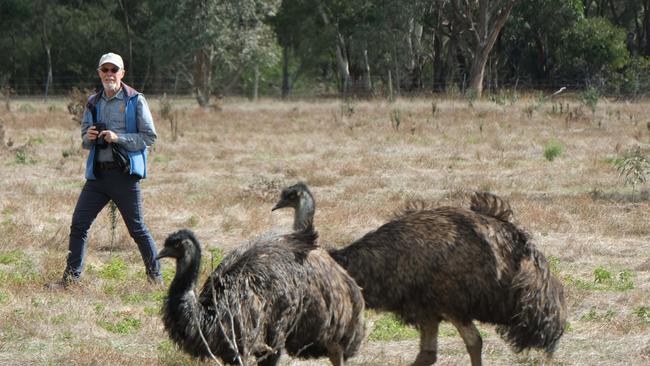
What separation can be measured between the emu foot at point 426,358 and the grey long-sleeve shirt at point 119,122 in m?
2.80

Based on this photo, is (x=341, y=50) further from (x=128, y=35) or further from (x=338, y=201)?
(x=338, y=201)

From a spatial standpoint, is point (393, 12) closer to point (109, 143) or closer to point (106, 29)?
point (106, 29)

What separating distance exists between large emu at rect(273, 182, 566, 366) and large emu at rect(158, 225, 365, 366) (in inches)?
10.6

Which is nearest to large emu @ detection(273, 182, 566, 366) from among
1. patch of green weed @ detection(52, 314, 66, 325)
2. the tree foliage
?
patch of green weed @ detection(52, 314, 66, 325)

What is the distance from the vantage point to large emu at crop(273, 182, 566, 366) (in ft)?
18.8

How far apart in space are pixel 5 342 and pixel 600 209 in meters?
7.73

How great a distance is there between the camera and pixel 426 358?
6.15 metres

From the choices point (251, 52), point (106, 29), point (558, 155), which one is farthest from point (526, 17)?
point (558, 155)

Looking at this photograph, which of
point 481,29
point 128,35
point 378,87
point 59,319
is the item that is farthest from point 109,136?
point 128,35

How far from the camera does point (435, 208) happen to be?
20.4ft

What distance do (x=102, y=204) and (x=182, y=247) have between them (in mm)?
2804

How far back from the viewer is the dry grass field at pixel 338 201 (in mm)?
6852

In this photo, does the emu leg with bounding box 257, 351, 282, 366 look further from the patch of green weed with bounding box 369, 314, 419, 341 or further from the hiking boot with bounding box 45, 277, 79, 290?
the hiking boot with bounding box 45, 277, 79, 290

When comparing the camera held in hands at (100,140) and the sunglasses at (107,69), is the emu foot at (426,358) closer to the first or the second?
the camera held in hands at (100,140)
